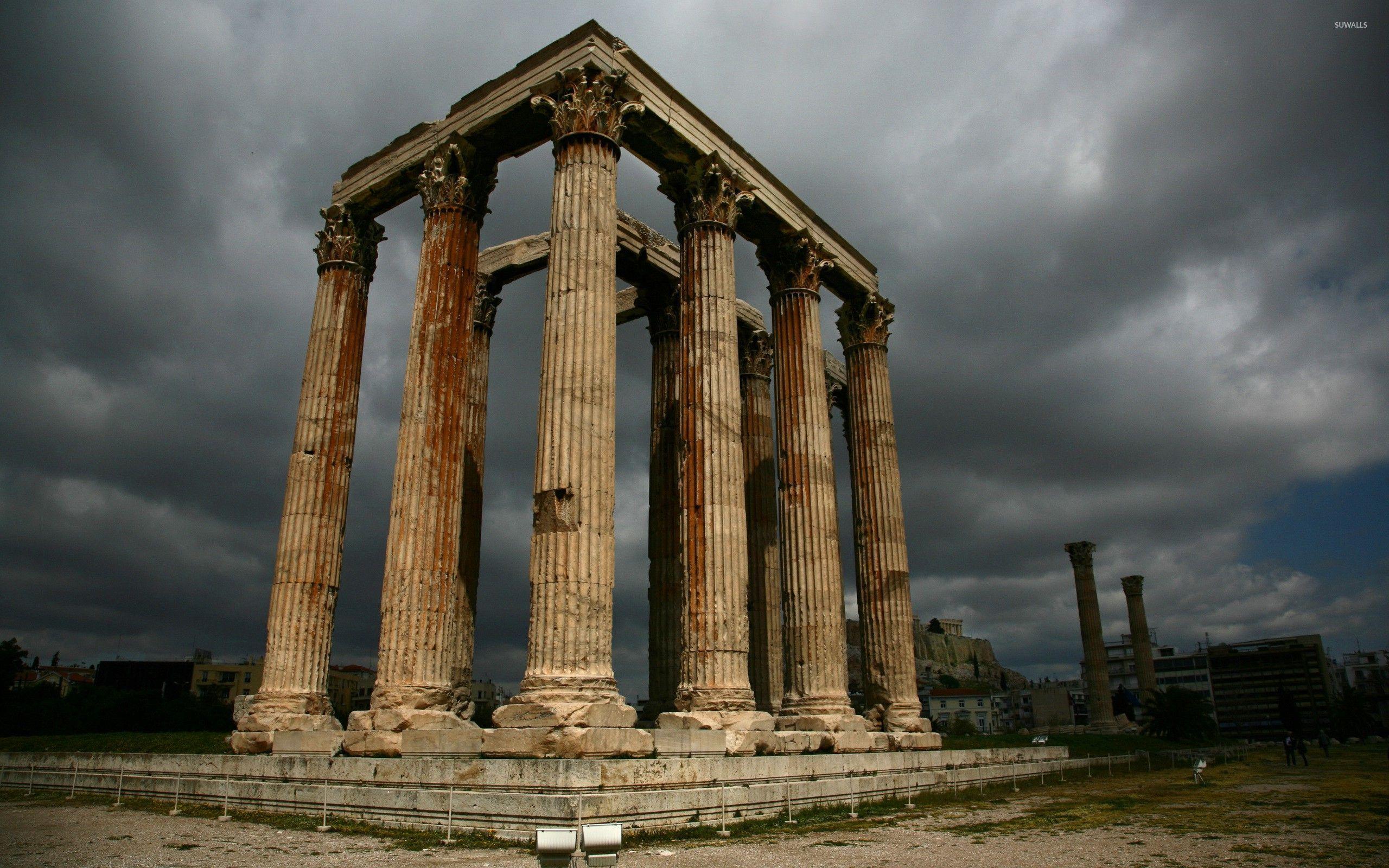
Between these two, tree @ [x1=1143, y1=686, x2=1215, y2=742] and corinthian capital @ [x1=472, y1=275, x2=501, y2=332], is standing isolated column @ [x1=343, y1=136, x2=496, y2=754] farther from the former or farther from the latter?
tree @ [x1=1143, y1=686, x2=1215, y2=742]

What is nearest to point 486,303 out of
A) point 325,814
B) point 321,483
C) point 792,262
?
point 321,483

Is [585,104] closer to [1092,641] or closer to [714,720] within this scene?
[714,720]

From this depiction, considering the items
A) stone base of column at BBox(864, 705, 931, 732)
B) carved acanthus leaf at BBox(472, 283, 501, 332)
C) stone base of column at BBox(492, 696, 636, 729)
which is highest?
Result: carved acanthus leaf at BBox(472, 283, 501, 332)

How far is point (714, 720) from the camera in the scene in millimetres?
17094

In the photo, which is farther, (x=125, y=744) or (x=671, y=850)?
(x=125, y=744)

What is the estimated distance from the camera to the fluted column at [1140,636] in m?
66.7

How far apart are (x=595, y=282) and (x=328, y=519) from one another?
10.0 metres

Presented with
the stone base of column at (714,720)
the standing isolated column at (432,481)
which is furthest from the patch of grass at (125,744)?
the stone base of column at (714,720)

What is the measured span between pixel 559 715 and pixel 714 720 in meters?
3.95

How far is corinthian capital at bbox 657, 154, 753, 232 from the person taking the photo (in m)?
21.5

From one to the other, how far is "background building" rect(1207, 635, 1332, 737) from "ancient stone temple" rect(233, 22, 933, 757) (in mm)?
138810

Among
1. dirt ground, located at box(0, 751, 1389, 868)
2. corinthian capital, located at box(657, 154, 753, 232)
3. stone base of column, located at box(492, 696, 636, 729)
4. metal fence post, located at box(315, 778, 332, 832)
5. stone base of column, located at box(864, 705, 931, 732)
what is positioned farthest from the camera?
stone base of column, located at box(864, 705, 931, 732)

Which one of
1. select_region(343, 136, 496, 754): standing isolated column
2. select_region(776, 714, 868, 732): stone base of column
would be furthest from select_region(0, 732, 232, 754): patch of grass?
select_region(776, 714, 868, 732): stone base of column

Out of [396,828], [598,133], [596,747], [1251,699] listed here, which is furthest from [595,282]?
[1251,699]
